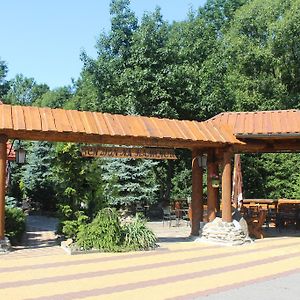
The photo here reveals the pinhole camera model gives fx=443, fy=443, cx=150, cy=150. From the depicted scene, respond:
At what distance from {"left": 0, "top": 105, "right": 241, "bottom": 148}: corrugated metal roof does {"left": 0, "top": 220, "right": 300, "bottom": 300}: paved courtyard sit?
274 cm

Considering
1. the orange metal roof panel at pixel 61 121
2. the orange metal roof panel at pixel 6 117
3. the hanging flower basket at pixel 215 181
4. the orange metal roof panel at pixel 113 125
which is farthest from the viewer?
the hanging flower basket at pixel 215 181

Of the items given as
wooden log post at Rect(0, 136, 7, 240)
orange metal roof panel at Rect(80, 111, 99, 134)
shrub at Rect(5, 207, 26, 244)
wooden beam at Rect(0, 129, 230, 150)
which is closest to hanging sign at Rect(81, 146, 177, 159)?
wooden beam at Rect(0, 129, 230, 150)

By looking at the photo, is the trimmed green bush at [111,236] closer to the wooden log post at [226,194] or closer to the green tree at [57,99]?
the wooden log post at [226,194]

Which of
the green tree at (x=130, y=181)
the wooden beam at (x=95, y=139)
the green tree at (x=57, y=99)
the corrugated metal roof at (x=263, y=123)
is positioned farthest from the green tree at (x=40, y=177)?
the green tree at (x=57, y=99)

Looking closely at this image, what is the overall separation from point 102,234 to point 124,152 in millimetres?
2152

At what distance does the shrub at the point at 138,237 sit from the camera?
35.6ft

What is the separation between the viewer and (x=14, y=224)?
38.7ft

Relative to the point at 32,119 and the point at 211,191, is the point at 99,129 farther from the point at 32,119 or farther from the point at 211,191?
the point at 211,191

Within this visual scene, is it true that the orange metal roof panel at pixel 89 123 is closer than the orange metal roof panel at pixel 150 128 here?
Yes

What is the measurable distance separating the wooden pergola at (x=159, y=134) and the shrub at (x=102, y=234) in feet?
5.96

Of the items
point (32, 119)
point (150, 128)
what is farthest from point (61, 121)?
point (150, 128)

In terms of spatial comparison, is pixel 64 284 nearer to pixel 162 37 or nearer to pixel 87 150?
pixel 87 150

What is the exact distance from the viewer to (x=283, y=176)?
22016mm

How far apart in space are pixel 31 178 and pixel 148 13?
10096mm
